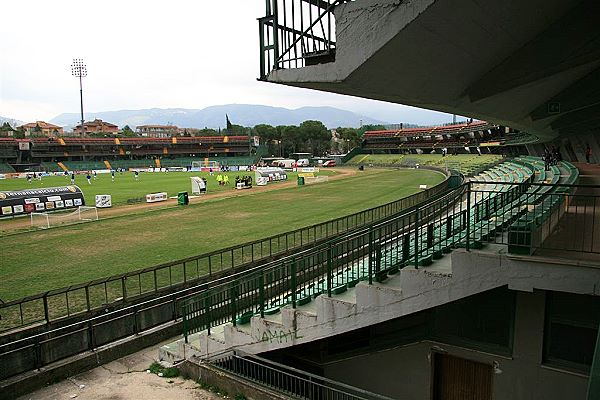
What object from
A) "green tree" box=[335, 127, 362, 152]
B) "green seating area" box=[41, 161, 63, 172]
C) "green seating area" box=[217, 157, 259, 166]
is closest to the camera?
"green seating area" box=[41, 161, 63, 172]

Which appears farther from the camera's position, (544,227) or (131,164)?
(131,164)

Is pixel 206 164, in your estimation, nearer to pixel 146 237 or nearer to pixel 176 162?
pixel 176 162

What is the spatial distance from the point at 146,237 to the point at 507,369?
61.6ft

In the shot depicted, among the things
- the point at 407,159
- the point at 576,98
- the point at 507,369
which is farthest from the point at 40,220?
the point at 407,159

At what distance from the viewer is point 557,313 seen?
24.6 feet

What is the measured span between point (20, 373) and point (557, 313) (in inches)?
412

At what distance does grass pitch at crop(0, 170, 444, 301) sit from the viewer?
16.4 meters

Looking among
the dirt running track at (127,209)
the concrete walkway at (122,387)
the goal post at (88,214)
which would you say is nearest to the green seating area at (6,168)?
the dirt running track at (127,209)

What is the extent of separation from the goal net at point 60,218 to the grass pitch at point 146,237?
1850mm

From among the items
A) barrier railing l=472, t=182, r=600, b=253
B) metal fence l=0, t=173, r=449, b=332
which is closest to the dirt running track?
metal fence l=0, t=173, r=449, b=332

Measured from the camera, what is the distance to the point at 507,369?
7.97m

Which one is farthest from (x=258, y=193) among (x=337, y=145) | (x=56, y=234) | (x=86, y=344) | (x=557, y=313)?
(x=337, y=145)

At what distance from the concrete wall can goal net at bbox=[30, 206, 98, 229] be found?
80.4ft

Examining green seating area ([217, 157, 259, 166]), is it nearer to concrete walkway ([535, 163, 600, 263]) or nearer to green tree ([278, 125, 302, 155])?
green tree ([278, 125, 302, 155])
